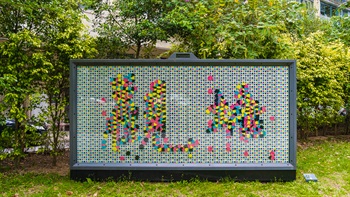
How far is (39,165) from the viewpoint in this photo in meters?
5.75

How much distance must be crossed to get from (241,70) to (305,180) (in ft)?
6.80

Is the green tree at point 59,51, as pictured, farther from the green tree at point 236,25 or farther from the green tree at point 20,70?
the green tree at point 236,25

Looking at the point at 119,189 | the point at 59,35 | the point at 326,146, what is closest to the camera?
the point at 119,189

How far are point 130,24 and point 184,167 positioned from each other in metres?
3.74

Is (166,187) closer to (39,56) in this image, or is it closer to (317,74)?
(39,56)

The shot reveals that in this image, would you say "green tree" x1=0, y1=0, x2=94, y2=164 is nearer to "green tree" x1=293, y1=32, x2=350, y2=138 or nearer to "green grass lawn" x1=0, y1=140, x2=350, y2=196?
"green grass lawn" x1=0, y1=140, x2=350, y2=196

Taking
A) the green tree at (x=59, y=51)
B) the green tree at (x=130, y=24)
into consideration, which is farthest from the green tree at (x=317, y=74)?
the green tree at (x=59, y=51)

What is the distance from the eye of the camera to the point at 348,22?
7.61 metres

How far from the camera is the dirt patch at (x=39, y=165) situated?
17.5 feet

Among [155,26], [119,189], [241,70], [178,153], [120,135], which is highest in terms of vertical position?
[155,26]

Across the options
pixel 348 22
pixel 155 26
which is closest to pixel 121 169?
pixel 155 26

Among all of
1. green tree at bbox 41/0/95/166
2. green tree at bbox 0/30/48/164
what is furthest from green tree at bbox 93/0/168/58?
green tree at bbox 0/30/48/164

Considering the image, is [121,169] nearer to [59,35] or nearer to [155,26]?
[59,35]

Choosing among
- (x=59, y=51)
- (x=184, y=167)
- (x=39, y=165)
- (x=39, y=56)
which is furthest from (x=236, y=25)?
(x=39, y=165)
